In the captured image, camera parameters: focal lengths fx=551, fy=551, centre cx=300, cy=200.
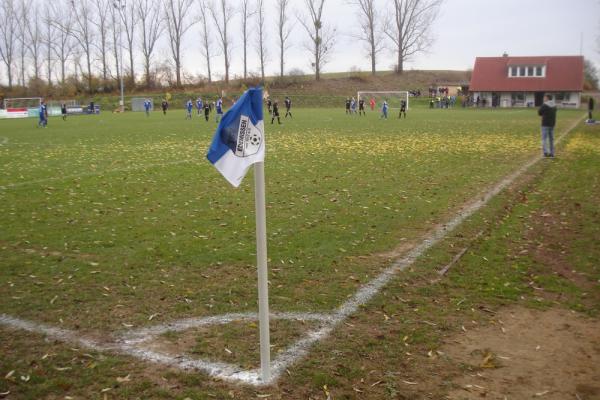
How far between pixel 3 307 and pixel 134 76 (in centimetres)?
8569

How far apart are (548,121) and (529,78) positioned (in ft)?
202

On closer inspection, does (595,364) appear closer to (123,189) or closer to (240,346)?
(240,346)

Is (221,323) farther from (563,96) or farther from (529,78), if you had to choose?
(529,78)

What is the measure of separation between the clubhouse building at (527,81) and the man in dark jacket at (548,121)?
188ft

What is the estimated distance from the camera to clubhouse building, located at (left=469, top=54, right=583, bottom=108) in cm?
6912

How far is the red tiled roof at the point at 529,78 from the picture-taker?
69.4 metres

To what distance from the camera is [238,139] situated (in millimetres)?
3773

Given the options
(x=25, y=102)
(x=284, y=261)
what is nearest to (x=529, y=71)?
(x=25, y=102)

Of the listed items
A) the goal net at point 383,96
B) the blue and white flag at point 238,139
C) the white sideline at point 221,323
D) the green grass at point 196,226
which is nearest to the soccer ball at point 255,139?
the blue and white flag at point 238,139

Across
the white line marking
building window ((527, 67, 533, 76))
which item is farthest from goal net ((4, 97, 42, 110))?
building window ((527, 67, 533, 76))

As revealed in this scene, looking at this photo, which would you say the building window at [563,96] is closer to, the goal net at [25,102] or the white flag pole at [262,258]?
the goal net at [25,102]

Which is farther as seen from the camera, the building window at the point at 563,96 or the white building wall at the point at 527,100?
the building window at the point at 563,96

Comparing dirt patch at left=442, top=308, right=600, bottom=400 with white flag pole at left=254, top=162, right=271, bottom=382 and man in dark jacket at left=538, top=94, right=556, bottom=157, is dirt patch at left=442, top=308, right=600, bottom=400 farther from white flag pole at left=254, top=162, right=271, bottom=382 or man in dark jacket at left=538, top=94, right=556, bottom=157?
man in dark jacket at left=538, top=94, right=556, bottom=157

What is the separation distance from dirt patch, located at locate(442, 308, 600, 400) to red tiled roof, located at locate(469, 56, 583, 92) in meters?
71.1
